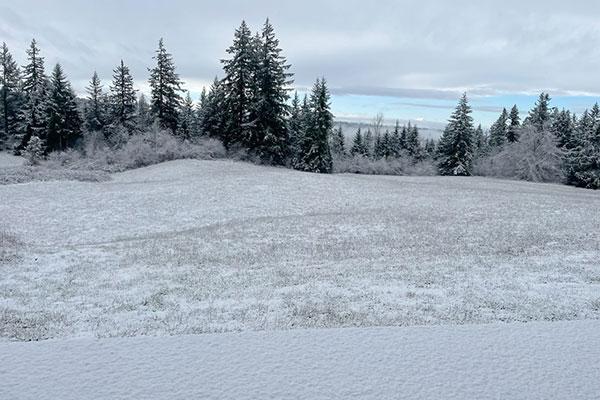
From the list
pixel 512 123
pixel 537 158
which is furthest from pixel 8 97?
pixel 512 123

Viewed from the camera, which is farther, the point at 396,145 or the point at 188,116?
the point at 396,145

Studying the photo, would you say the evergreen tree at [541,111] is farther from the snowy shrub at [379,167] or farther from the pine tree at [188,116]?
the pine tree at [188,116]

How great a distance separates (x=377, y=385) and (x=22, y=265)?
33.6 feet

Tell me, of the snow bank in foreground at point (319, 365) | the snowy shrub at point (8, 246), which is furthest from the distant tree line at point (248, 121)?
the snow bank in foreground at point (319, 365)

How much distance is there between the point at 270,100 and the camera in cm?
4681

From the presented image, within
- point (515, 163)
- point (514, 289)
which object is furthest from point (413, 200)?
point (515, 163)

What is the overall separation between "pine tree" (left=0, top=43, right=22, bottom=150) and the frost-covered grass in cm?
4949

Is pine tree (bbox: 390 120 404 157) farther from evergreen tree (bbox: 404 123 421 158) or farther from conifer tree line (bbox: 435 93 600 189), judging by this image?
conifer tree line (bbox: 435 93 600 189)

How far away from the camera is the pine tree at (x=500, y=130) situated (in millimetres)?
81312

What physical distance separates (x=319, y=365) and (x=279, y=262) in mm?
6914

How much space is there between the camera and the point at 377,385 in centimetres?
462

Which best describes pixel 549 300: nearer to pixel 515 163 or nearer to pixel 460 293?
pixel 460 293

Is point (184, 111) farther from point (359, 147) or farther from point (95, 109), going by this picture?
point (359, 147)

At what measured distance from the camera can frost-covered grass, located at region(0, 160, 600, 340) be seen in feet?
23.4
